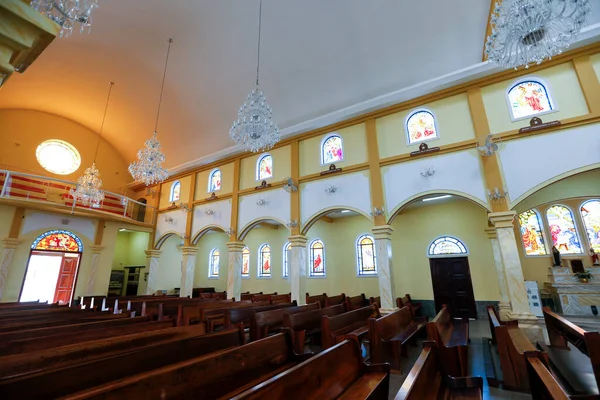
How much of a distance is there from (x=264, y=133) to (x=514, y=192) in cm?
535

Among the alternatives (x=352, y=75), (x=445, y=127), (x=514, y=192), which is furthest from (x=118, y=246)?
(x=514, y=192)

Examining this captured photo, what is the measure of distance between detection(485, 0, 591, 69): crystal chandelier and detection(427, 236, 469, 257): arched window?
6679 millimetres

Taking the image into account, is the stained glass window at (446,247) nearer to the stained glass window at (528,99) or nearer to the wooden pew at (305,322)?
the stained glass window at (528,99)

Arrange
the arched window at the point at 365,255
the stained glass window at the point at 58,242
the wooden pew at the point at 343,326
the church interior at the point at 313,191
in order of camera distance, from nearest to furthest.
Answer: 1. the church interior at the point at 313,191
2. the wooden pew at the point at 343,326
3. the stained glass window at the point at 58,242
4. the arched window at the point at 365,255

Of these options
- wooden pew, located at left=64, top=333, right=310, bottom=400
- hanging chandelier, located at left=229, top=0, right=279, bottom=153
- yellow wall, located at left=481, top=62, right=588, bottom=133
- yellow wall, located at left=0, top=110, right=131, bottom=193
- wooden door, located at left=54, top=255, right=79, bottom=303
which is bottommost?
wooden pew, located at left=64, top=333, right=310, bottom=400

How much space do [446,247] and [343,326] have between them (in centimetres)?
638

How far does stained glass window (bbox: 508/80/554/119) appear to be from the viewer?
6.11 m

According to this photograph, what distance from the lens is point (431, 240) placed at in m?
9.55

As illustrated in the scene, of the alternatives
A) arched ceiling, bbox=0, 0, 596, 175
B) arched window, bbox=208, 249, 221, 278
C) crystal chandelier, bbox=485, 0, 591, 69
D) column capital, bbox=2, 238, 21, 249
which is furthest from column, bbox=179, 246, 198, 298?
crystal chandelier, bbox=485, 0, 591, 69

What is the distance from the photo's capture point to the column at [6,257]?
8844 millimetres

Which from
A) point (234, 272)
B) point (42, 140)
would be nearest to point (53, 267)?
point (42, 140)

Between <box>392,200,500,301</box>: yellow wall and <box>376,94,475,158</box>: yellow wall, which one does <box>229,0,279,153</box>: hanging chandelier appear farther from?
<box>392,200,500,301</box>: yellow wall

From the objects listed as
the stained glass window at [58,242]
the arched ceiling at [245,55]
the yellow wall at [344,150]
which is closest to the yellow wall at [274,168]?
the yellow wall at [344,150]

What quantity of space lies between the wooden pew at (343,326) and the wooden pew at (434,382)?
0.76 meters
